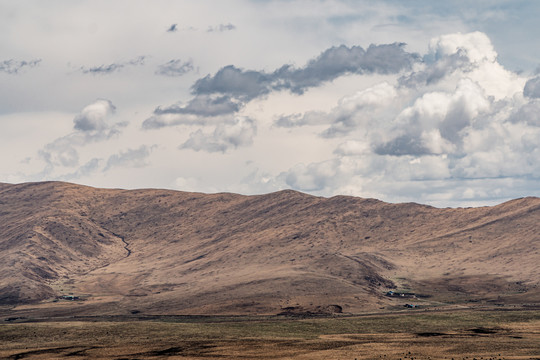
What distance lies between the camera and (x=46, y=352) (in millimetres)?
110250

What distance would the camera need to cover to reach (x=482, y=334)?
124250 millimetres

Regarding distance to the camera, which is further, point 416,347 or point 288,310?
point 288,310

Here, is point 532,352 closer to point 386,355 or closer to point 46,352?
point 386,355

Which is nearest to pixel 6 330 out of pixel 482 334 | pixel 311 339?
pixel 311 339

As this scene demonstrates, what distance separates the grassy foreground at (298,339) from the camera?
102812 mm

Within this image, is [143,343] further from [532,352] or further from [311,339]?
[532,352]

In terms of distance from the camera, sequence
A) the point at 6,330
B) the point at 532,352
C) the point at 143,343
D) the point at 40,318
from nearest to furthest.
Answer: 1. the point at 532,352
2. the point at 143,343
3. the point at 6,330
4. the point at 40,318

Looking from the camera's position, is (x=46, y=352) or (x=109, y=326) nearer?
(x=46, y=352)

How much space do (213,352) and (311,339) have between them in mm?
23002

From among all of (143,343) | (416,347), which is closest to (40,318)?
(143,343)

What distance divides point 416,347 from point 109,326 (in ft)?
216

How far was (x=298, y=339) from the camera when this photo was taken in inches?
4806

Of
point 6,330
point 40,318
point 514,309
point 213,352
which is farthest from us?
point 40,318

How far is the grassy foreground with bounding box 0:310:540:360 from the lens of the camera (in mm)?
102812
